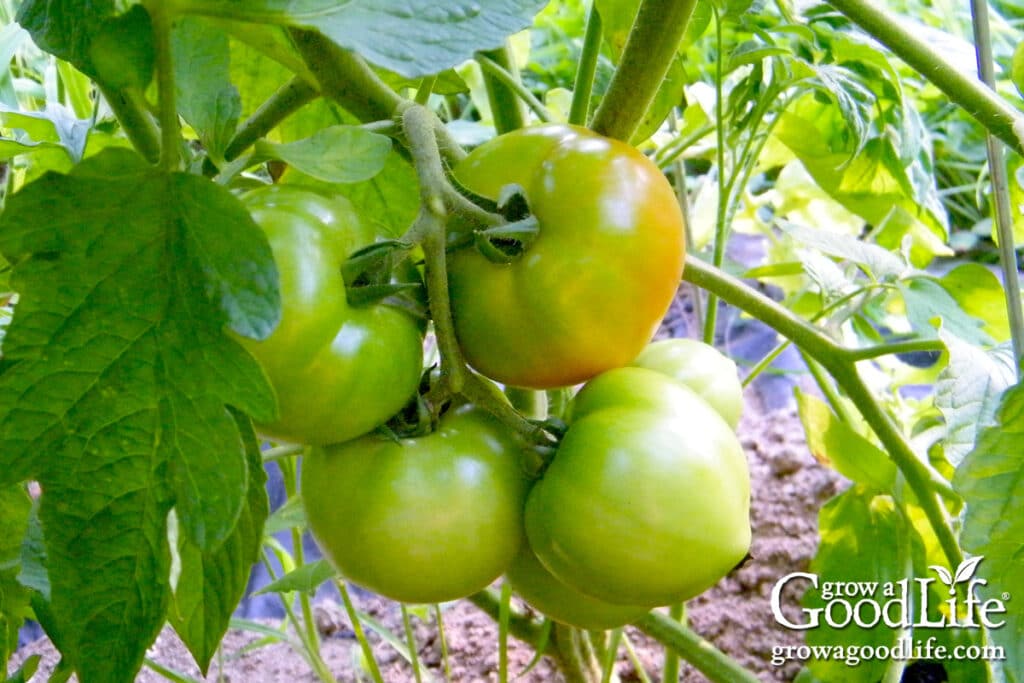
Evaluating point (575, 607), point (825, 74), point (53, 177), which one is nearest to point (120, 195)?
point (53, 177)

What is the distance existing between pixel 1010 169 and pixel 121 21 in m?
0.64

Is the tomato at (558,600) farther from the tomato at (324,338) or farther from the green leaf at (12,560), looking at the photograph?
the green leaf at (12,560)

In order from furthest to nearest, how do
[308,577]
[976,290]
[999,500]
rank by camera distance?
1. [976,290]
2. [308,577]
3. [999,500]

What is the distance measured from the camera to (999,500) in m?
0.36

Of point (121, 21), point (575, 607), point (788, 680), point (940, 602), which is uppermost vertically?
point (121, 21)

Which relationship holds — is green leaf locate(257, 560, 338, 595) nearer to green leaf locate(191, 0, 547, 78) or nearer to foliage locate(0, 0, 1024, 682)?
foliage locate(0, 0, 1024, 682)

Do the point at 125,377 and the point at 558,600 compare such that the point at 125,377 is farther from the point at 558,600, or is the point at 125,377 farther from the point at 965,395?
the point at 965,395

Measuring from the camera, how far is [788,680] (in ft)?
3.02

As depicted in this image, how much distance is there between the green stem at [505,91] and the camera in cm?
48

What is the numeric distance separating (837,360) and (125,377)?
446 mm

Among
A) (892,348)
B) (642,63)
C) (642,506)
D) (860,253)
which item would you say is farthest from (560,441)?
(860,253)

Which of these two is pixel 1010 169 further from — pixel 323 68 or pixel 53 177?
pixel 53 177

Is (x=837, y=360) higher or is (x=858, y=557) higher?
(x=837, y=360)

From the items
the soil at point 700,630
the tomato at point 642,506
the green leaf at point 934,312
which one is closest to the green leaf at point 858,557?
the green leaf at point 934,312
